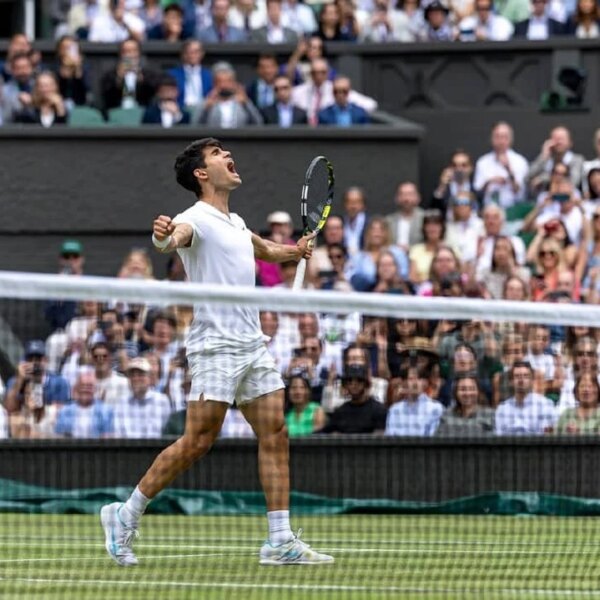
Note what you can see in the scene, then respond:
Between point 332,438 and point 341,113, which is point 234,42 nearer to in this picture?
point 341,113

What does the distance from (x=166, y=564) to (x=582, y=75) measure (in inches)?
445

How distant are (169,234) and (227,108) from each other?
9599 mm

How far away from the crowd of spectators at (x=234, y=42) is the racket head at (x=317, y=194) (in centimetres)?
762

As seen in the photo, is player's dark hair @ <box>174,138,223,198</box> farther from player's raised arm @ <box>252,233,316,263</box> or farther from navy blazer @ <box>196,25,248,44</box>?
navy blazer @ <box>196,25,248,44</box>

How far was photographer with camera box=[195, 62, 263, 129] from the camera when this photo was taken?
706 inches

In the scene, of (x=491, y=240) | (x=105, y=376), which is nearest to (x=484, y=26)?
(x=491, y=240)

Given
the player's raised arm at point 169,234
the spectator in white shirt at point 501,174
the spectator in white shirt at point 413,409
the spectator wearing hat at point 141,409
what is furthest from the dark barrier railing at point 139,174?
the player's raised arm at point 169,234

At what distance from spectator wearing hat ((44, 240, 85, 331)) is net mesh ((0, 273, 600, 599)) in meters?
0.03

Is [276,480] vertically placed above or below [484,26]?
below

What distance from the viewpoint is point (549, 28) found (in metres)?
20.0

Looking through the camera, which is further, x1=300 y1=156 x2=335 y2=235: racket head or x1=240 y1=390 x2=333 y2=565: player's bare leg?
x1=300 y1=156 x2=335 y2=235: racket head

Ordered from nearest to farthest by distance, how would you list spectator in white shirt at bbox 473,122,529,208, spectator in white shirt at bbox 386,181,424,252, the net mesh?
the net mesh < spectator in white shirt at bbox 386,181,424,252 < spectator in white shirt at bbox 473,122,529,208

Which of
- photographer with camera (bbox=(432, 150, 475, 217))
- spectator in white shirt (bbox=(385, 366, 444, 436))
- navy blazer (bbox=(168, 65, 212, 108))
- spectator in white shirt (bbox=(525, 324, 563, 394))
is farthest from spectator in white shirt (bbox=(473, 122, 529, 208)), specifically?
spectator in white shirt (bbox=(525, 324, 563, 394))

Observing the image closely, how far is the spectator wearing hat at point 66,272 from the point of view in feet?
40.1
